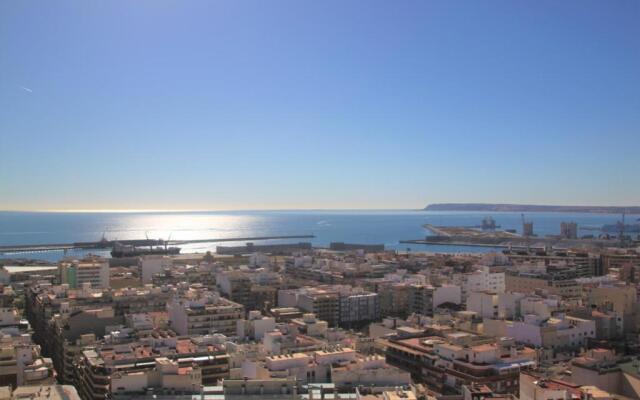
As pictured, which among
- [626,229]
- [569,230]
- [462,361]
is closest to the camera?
[462,361]

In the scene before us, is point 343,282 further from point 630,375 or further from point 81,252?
point 81,252

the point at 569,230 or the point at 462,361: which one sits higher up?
the point at 569,230

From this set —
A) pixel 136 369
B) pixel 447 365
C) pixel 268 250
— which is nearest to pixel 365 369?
pixel 447 365

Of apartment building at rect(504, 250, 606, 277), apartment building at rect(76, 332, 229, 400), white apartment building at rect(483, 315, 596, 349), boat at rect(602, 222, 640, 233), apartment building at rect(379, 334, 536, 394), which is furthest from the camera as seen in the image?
boat at rect(602, 222, 640, 233)

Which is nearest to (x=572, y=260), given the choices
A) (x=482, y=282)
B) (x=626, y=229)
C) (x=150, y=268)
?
(x=482, y=282)

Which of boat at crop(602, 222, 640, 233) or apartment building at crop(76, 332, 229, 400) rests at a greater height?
boat at crop(602, 222, 640, 233)

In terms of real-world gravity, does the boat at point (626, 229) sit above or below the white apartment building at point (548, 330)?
above

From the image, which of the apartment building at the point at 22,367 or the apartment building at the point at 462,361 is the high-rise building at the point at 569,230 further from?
the apartment building at the point at 22,367

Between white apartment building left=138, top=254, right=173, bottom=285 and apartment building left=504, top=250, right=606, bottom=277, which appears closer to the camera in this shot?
white apartment building left=138, top=254, right=173, bottom=285

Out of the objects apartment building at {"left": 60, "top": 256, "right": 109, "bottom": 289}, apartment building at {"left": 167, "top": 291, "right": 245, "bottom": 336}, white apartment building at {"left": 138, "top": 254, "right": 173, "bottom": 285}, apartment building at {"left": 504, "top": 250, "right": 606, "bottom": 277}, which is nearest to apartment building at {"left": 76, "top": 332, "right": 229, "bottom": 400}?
apartment building at {"left": 167, "top": 291, "right": 245, "bottom": 336}

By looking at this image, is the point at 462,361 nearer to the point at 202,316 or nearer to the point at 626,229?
the point at 202,316

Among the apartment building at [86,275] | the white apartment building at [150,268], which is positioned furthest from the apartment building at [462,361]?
the white apartment building at [150,268]

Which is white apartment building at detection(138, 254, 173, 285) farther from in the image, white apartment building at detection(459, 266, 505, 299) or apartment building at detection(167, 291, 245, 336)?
white apartment building at detection(459, 266, 505, 299)
